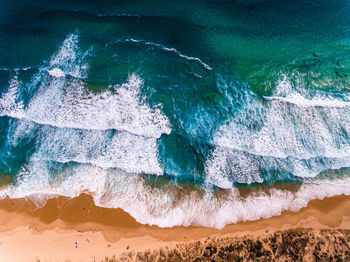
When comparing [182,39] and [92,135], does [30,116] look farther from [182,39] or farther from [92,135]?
[182,39]

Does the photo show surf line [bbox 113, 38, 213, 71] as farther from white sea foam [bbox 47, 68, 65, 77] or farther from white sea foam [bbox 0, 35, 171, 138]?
white sea foam [bbox 47, 68, 65, 77]

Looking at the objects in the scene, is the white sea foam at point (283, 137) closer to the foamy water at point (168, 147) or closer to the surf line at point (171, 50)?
the foamy water at point (168, 147)

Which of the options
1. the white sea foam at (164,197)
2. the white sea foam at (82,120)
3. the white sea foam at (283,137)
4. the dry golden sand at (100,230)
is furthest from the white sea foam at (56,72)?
the white sea foam at (283,137)

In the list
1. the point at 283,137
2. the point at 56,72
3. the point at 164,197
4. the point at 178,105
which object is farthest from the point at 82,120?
the point at 283,137

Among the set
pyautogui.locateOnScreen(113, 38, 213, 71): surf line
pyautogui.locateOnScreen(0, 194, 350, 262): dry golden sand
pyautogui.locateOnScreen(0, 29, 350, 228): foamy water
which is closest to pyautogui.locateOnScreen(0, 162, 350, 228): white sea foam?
pyautogui.locateOnScreen(0, 29, 350, 228): foamy water

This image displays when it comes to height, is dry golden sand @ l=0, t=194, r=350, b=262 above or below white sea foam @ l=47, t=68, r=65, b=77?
below

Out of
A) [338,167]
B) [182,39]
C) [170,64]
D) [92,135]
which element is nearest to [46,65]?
[92,135]
